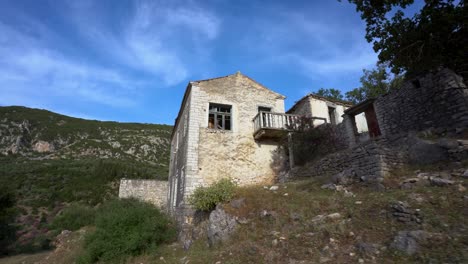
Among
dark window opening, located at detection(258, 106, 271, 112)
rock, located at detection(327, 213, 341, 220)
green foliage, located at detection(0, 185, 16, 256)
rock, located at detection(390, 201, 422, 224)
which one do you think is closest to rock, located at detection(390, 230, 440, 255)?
rock, located at detection(390, 201, 422, 224)

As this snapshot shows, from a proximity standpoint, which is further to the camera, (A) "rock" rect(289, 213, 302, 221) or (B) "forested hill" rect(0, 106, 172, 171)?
(B) "forested hill" rect(0, 106, 172, 171)

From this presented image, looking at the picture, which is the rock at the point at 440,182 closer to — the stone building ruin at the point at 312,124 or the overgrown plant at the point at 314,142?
the stone building ruin at the point at 312,124

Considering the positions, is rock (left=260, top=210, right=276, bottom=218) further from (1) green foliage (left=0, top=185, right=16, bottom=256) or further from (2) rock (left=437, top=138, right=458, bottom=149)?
(1) green foliage (left=0, top=185, right=16, bottom=256)

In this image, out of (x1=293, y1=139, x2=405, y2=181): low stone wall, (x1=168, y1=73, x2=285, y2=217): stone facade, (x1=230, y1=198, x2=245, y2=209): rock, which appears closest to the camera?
(x1=293, y1=139, x2=405, y2=181): low stone wall

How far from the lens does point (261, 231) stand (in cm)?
653

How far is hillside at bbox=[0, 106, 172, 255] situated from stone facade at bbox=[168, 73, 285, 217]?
1434 cm

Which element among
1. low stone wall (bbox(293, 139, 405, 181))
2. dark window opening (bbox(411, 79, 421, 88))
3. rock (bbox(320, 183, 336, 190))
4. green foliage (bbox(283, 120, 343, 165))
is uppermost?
dark window opening (bbox(411, 79, 421, 88))

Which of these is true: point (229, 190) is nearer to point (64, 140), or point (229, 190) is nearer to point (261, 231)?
point (261, 231)

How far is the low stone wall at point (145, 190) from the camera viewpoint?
22703mm

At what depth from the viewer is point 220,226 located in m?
7.64

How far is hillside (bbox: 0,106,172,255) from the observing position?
2457 cm

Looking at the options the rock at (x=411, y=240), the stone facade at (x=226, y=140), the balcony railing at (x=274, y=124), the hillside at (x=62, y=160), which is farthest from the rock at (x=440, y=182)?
the hillside at (x=62, y=160)

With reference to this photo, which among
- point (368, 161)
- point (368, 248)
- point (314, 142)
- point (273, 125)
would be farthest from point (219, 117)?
point (368, 248)

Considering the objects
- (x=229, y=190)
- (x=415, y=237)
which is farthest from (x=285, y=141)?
(x=415, y=237)
